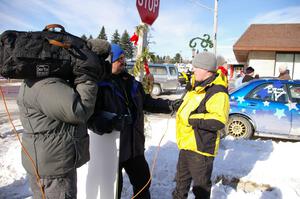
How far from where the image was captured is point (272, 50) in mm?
14797

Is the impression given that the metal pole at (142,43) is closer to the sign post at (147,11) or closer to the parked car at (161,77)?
the sign post at (147,11)

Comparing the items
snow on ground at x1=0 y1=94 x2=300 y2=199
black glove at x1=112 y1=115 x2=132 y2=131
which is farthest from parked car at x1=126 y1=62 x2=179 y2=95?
black glove at x1=112 y1=115 x2=132 y2=131

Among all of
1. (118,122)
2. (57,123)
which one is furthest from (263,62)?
(57,123)

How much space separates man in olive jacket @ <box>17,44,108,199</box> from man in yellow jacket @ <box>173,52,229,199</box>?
1168 mm

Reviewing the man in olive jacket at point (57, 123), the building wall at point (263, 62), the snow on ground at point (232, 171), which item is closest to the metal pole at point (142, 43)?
the snow on ground at point (232, 171)

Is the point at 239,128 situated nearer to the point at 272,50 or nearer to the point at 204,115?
the point at 204,115

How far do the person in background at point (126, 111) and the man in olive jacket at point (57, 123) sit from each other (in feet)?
1.34

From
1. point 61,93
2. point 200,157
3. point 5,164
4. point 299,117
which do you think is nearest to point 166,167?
point 200,157

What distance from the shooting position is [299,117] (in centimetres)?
607

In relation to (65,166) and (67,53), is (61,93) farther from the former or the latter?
(65,166)

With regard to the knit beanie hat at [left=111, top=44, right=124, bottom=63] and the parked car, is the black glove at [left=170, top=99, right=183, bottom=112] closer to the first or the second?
the knit beanie hat at [left=111, top=44, right=124, bottom=63]

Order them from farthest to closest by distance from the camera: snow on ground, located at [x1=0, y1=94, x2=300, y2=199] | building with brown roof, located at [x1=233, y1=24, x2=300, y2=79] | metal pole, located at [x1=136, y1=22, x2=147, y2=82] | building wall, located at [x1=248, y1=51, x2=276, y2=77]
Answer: building wall, located at [x1=248, y1=51, x2=276, y2=77] → building with brown roof, located at [x1=233, y1=24, x2=300, y2=79] → metal pole, located at [x1=136, y1=22, x2=147, y2=82] → snow on ground, located at [x1=0, y1=94, x2=300, y2=199]

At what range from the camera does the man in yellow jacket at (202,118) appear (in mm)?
2523

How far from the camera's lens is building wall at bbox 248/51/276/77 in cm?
1557
